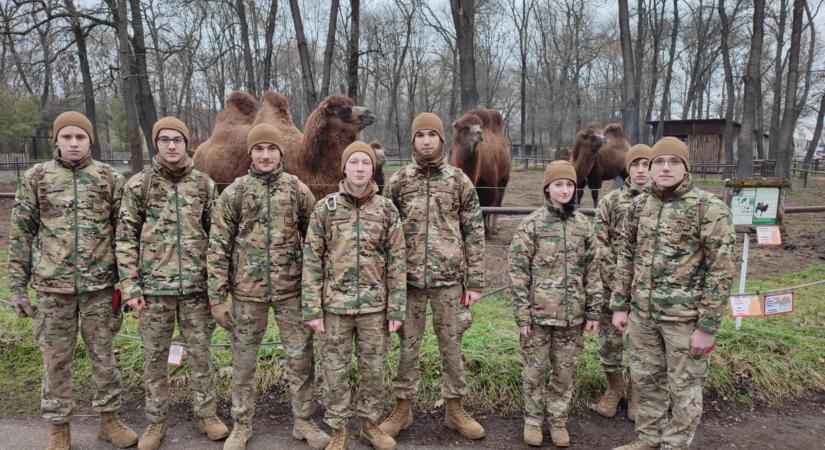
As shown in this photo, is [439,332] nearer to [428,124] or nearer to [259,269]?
[259,269]

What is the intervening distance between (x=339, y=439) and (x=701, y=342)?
223 cm

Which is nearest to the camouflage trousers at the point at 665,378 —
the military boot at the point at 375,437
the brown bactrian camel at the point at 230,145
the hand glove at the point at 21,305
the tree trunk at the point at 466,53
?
the military boot at the point at 375,437

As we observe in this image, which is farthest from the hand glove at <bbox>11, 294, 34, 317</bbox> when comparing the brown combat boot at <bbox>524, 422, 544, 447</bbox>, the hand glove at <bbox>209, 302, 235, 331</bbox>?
the brown combat boot at <bbox>524, 422, 544, 447</bbox>

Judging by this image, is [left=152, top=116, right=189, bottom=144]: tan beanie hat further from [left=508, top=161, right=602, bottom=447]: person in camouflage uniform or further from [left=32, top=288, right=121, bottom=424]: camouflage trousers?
[left=508, top=161, right=602, bottom=447]: person in camouflage uniform

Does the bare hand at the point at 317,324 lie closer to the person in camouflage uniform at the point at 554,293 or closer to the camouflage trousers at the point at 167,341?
the camouflage trousers at the point at 167,341

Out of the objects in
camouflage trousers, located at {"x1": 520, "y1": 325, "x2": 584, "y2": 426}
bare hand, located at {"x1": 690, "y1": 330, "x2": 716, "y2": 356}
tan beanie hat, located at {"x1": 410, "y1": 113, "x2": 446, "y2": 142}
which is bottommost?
camouflage trousers, located at {"x1": 520, "y1": 325, "x2": 584, "y2": 426}

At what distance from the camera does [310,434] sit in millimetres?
3488

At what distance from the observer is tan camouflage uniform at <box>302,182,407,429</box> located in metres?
3.28

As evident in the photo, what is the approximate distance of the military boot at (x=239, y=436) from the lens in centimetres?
338

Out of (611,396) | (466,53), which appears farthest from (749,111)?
(611,396)

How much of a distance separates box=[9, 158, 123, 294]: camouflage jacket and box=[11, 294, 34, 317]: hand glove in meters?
0.04

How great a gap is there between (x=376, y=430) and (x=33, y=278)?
2.39 metres

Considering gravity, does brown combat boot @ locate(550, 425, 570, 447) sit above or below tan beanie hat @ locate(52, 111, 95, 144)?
below

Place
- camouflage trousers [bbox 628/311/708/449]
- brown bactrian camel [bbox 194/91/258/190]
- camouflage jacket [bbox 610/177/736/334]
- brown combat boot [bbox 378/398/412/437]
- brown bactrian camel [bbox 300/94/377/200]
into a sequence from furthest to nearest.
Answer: brown bactrian camel [bbox 194/91/258/190] → brown bactrian camel [bbox 300/94/377/200] → brown combat boot [bbox 378/398/412/437] → camouflage trousers [bbox 628/311/708/449] → camouflage jacket [bbox 610/177/736/334]
